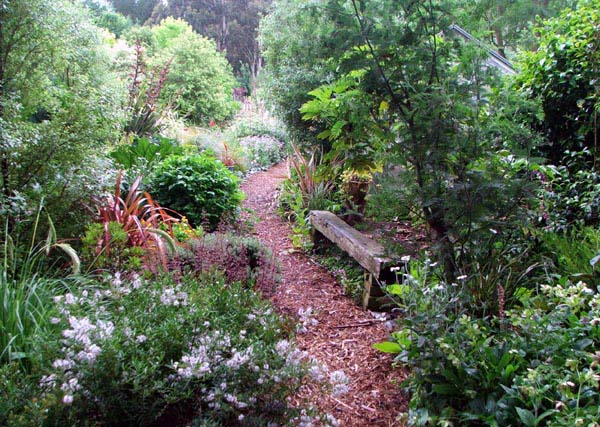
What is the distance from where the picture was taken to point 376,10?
258cm

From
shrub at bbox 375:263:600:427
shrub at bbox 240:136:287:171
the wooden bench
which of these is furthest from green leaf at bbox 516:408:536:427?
shrub at bbox 240:136:287:171

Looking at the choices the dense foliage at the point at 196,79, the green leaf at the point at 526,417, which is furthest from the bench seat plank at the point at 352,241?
the dense foliage at the point at 196,79

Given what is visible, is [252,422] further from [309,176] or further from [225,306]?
[309,176]

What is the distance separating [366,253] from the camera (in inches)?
137

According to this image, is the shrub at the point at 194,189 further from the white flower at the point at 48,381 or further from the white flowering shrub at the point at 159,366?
the white flower at the point at 48,381

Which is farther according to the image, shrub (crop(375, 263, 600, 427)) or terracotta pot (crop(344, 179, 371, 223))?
terracotta pot (crop(344, 179, 371, 223))

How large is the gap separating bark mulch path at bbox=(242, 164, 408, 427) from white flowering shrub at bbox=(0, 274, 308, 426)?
9.5 inches

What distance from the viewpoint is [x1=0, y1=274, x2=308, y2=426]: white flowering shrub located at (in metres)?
1.52

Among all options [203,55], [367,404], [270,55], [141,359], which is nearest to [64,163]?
[141,359]

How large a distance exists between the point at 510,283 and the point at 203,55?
45.7ft

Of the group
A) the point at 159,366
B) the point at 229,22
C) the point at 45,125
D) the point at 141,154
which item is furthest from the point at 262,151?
the point at 229,22

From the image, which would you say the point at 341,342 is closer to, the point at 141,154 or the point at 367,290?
the point at 367,290

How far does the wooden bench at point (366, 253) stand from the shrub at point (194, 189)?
1219mm

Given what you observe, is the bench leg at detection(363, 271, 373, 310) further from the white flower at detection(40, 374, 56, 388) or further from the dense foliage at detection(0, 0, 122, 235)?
the white flower at detection(40, 374, 56, 388)
